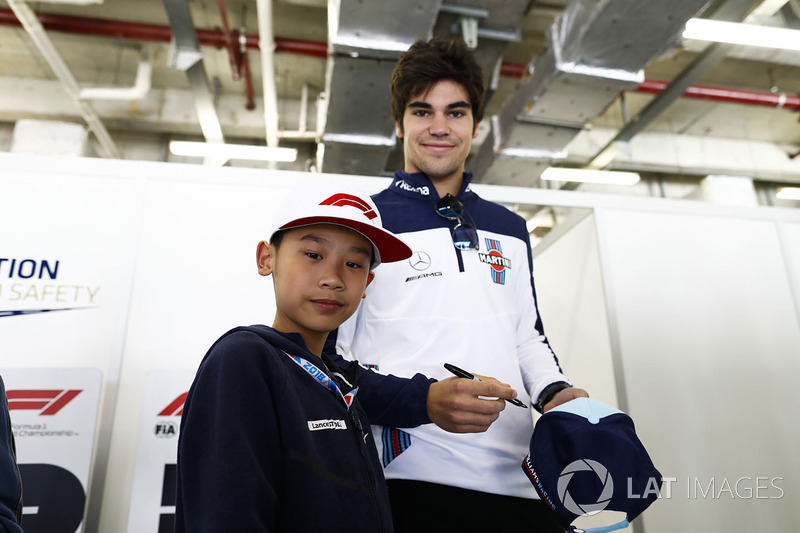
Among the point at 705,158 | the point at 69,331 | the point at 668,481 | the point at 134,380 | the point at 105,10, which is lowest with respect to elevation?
the point at 668,481

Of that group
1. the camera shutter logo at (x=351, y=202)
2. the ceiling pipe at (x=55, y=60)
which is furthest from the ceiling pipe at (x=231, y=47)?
the camera shutter logo at (x=351, y=202)

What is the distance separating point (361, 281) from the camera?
0.84 meters

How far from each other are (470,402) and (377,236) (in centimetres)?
29

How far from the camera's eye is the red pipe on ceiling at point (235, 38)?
4.02 metres

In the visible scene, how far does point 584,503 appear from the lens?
841mm

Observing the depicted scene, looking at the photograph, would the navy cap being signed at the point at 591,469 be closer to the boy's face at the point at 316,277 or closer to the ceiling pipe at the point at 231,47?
the boy's face at the point at 316,277

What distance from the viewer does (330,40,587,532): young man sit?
889mm

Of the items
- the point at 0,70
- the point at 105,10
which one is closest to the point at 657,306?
the point at 105,10

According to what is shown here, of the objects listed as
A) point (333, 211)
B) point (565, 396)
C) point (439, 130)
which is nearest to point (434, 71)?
point (439, 130)

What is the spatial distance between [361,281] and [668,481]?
1216 millimetres

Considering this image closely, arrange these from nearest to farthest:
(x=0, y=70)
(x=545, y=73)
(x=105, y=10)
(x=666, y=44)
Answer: (x=666, y=44)
(x=545, y=73)
(x=105, y=10)
(x=0, y=70)

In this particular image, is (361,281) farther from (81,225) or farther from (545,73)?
(545,73)

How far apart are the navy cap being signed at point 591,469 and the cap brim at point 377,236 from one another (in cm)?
38

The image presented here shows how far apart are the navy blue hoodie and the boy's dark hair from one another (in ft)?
2.31
